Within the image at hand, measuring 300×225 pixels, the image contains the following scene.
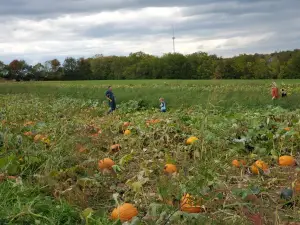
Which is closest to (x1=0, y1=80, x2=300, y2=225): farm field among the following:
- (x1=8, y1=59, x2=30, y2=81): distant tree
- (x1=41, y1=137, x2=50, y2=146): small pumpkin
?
(x1=41, y1=137, x2=50, y2=146): small pumpkin

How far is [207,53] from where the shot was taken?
55.0m

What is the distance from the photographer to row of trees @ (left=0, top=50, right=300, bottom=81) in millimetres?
46281

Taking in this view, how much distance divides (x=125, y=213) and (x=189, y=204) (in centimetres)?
54

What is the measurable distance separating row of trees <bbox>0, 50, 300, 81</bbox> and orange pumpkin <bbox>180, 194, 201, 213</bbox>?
39994 millimetres

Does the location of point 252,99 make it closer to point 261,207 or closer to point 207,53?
point 261,207

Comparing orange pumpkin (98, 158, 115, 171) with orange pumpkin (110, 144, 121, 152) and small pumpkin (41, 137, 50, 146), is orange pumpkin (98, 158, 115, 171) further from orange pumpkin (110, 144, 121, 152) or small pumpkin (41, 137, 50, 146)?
orange pumpkin (110, 144, 121, 152)

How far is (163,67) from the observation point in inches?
2249

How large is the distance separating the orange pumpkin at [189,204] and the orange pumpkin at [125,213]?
42 cm

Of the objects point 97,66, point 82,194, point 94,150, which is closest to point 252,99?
point 94,150

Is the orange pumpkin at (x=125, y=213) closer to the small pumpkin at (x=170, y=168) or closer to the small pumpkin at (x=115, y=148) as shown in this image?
the small pumpkin at (x=170, y=168)

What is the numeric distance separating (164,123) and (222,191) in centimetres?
422

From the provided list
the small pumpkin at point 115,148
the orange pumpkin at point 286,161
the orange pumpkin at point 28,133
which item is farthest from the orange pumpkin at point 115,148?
the orange pumpkin at point 286,161

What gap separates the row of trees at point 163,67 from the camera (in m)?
46.3

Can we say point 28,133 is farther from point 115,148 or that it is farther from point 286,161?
point 286,161
